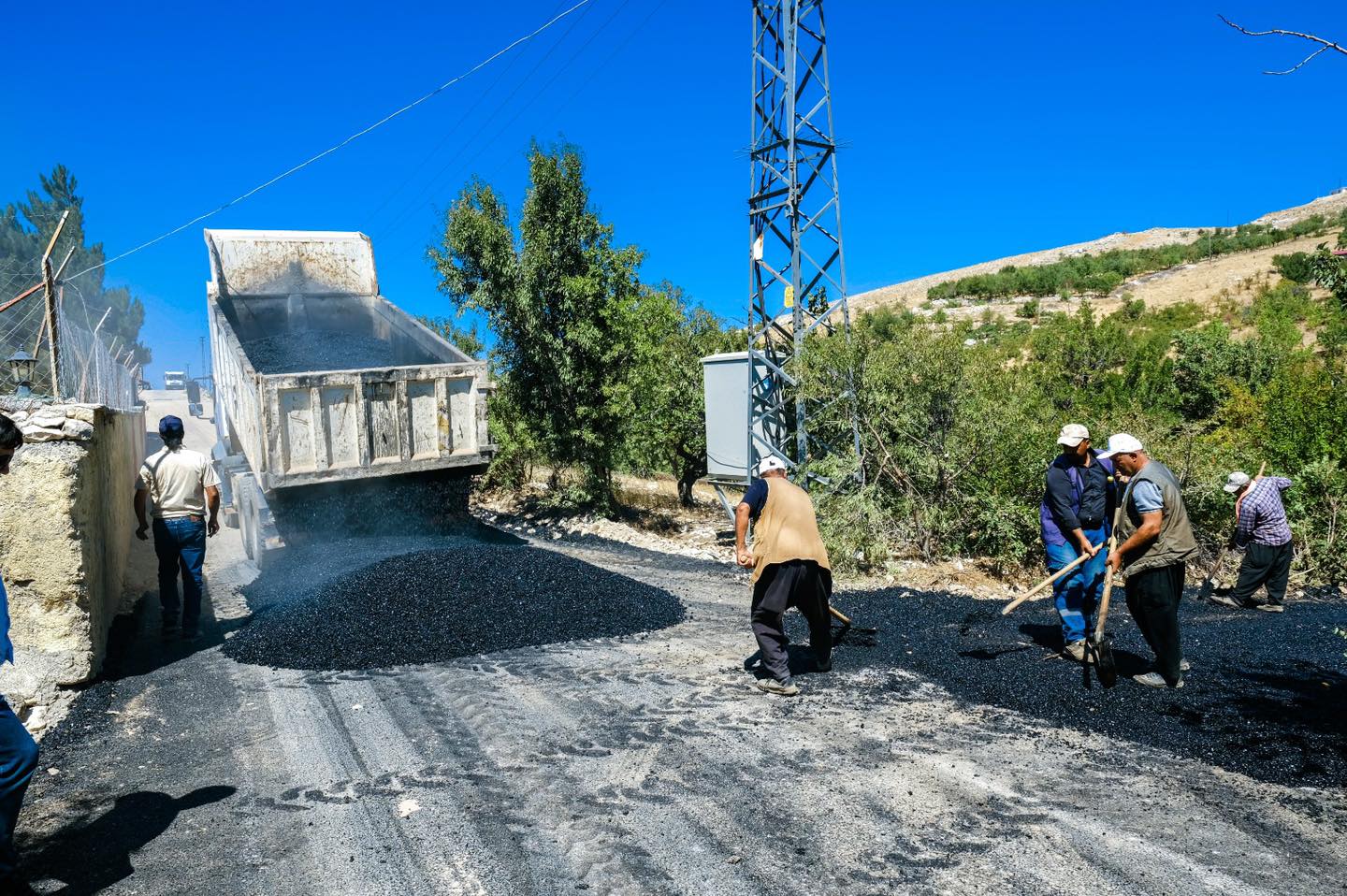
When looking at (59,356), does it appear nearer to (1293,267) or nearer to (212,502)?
(212,502)

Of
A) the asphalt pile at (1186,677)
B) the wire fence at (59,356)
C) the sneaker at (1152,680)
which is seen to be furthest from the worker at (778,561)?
the wire fence at (59,356)

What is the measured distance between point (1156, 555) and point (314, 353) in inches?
334

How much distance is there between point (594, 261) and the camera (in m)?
13.3

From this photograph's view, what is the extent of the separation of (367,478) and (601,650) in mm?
3967

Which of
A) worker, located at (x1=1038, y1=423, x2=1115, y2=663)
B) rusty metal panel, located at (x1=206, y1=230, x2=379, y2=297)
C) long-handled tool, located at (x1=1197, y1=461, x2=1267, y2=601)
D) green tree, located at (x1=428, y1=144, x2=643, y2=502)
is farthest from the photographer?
green tree, located at (x1=428, y1=144, x2=643, y2=502)

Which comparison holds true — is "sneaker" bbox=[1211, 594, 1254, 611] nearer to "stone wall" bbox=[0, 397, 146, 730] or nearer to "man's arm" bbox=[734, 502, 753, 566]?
"man's arm" bbox=[734, 502, 753, 566]

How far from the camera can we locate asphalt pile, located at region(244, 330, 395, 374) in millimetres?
9250

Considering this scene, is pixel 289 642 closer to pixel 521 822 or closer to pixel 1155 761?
pixel 521 822

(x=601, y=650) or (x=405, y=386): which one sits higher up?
(x=405, y=386)

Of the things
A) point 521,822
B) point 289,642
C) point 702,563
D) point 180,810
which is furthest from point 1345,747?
point 702,563

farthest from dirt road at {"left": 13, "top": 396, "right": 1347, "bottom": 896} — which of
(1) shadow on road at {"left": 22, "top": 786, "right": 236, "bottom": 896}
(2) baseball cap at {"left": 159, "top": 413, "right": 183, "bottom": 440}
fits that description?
(2) baseball cap at {"left": 159, "top": 413, "right": 183, "bottom": 440}

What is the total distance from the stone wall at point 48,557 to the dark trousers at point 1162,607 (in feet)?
20.0

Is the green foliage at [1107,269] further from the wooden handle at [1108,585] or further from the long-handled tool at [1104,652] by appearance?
the long-handled tool at [1104,652]

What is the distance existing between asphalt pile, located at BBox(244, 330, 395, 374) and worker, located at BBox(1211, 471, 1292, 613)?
29.1 feet
